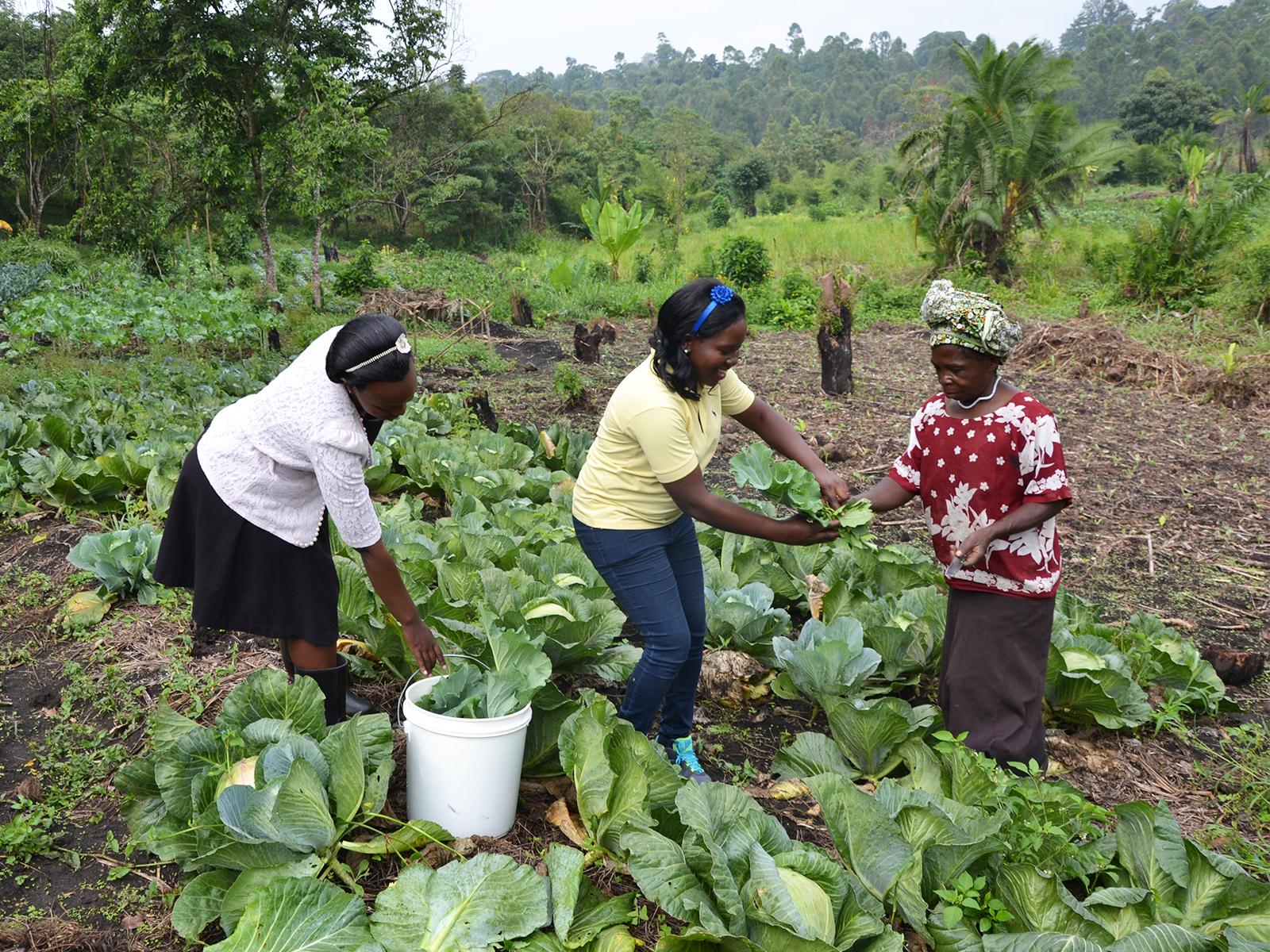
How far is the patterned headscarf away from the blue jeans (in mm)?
897

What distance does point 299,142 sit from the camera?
11875 mm

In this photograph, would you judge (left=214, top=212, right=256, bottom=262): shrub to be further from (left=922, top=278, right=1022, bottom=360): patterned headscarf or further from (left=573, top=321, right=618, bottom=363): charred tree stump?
(left=922, top=278, right=1022, bottom=360): patterned headscarf

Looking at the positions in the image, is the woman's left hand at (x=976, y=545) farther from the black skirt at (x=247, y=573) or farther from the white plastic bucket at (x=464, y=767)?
the black skirt at (x=247, y=573)

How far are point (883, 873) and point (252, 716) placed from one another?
1650mm

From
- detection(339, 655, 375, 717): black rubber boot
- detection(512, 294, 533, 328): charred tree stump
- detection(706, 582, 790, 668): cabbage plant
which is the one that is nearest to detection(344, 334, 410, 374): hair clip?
detection(339, 655, 375, 717): black rubber boot

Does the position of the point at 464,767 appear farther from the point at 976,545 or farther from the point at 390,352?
the point at 976,545

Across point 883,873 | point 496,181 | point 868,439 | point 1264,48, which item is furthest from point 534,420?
point 1264,48

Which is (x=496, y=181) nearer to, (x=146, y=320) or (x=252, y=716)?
(x=146, y=320)

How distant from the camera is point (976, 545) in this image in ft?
8.43

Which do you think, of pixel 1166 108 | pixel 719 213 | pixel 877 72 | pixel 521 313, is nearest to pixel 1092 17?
pixel 877 72

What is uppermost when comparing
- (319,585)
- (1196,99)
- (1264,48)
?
(1264,48)

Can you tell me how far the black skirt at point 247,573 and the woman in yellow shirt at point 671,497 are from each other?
2.51 ft

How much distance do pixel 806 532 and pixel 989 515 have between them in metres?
0.52

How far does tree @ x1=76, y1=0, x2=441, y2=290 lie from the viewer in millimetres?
11453
